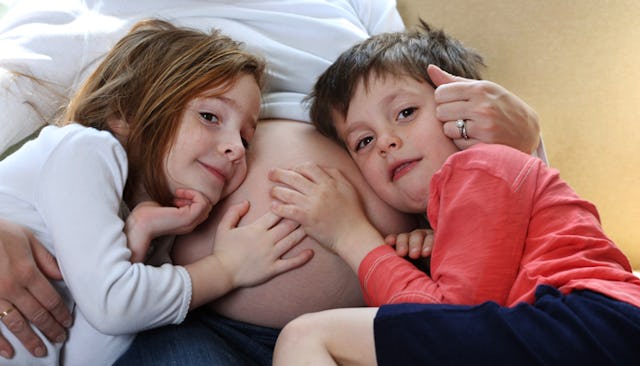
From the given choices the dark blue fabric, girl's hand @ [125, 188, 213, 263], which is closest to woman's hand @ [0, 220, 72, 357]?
girl's hand @ [125, 188, 213, 263]

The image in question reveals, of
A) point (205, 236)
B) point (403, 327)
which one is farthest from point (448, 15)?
point (403, 327)

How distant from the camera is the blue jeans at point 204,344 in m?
0.86

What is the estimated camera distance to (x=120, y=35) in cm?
122

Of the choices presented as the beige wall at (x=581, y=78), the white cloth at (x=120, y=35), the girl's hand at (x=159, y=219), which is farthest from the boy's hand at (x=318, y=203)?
the beige wall at (x=581, y=78)

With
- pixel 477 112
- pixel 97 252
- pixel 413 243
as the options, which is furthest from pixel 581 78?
pixel 97 252

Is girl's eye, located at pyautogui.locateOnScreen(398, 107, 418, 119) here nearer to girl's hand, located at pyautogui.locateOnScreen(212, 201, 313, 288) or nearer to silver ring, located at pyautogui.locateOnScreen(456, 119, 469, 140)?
silver ring, located at pyautogui.locateOnScreen(456, 119, 469, 140)

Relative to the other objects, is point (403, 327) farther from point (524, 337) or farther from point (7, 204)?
point (7, 204)

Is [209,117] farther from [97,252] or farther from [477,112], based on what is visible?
[477,112]

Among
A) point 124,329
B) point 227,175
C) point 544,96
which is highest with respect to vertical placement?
point 544,96

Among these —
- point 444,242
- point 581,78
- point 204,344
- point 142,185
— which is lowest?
point 204,344

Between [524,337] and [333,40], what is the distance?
81 cm

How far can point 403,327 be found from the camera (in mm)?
696

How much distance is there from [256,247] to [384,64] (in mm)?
373

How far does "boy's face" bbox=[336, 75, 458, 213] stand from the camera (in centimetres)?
96
